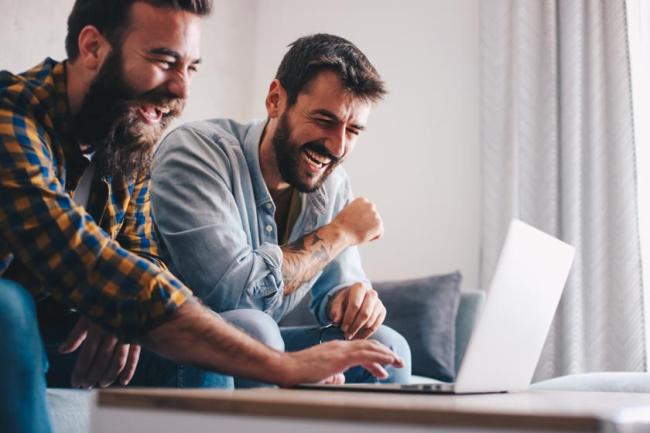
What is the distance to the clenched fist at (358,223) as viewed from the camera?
5.77 feet

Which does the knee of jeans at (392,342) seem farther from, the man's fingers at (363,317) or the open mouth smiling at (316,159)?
the open mouth smiling at (316,159)

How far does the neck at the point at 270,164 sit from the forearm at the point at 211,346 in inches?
35.1

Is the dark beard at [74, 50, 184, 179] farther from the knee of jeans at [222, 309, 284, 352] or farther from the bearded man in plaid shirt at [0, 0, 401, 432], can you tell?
the knee of jeans at [222, 309, 284, 352]

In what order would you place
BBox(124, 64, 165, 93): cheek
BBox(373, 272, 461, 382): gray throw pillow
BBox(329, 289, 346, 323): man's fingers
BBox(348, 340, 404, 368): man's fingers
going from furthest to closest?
BBox(373, 272, 461, 382): gray throw pillow < BBox(329, 289, 346, 323): man's fingers < BBox(124, 64, 165, 93): cheek < BBox(348, 340, 404, 368): man's fingers

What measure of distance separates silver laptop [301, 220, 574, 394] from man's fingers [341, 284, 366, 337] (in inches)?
19.9

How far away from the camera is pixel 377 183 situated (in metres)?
3.55

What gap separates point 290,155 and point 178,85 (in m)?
0.47

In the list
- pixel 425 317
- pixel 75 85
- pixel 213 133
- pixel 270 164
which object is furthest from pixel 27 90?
pixel 425 317

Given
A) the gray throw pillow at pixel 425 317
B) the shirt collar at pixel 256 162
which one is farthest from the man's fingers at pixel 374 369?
the gray throw pillow at pixel 425 317

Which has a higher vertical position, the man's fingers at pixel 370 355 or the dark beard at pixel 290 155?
the dark beard at pixel 290 155

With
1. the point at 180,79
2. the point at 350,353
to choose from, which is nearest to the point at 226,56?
the point at 180,79

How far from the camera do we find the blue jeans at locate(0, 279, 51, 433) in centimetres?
91

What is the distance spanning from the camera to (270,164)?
1868mm

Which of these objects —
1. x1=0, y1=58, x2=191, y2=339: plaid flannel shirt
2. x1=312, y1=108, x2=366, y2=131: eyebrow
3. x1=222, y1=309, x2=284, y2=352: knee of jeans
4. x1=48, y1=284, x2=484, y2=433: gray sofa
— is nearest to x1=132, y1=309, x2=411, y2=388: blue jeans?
x1=222, y1=309, x2=284, y2=352: knee of jeans
